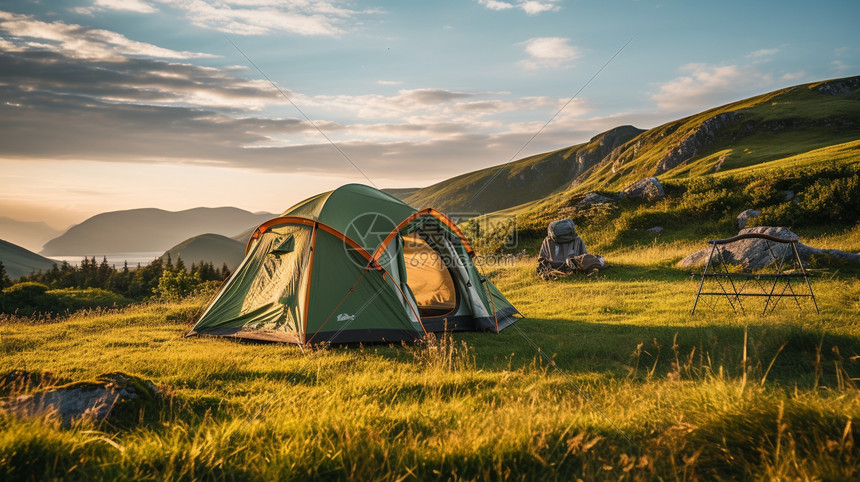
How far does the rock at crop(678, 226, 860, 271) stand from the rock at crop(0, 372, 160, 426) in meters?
16.0

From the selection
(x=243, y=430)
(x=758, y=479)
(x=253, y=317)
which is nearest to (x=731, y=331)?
(x=758, y=479)

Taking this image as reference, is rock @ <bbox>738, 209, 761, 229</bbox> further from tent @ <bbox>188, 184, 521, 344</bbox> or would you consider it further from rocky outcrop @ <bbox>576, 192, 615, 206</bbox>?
tent @ <bbox>188, 184, 521, 344</bbox>

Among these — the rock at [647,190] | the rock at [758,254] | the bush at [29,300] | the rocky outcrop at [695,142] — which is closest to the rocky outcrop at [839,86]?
the rocky outcrop at [695,142]

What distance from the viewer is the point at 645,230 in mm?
24875

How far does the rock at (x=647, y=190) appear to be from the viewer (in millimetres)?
28439

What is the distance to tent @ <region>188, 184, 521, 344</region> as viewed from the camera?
8891mm

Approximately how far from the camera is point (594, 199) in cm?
2997

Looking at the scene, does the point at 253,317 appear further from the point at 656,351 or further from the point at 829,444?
the point at 829,444

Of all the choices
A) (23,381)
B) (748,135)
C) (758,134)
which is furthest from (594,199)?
(748,135)

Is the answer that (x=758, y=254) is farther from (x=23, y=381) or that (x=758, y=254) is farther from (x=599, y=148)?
(x=599, y=148)

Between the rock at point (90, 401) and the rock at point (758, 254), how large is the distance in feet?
52.5

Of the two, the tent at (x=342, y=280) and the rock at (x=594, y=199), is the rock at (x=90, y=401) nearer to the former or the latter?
the tent at (x=342, y=280)

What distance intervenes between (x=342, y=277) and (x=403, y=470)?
20.4ft

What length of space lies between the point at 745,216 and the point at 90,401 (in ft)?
88.6
